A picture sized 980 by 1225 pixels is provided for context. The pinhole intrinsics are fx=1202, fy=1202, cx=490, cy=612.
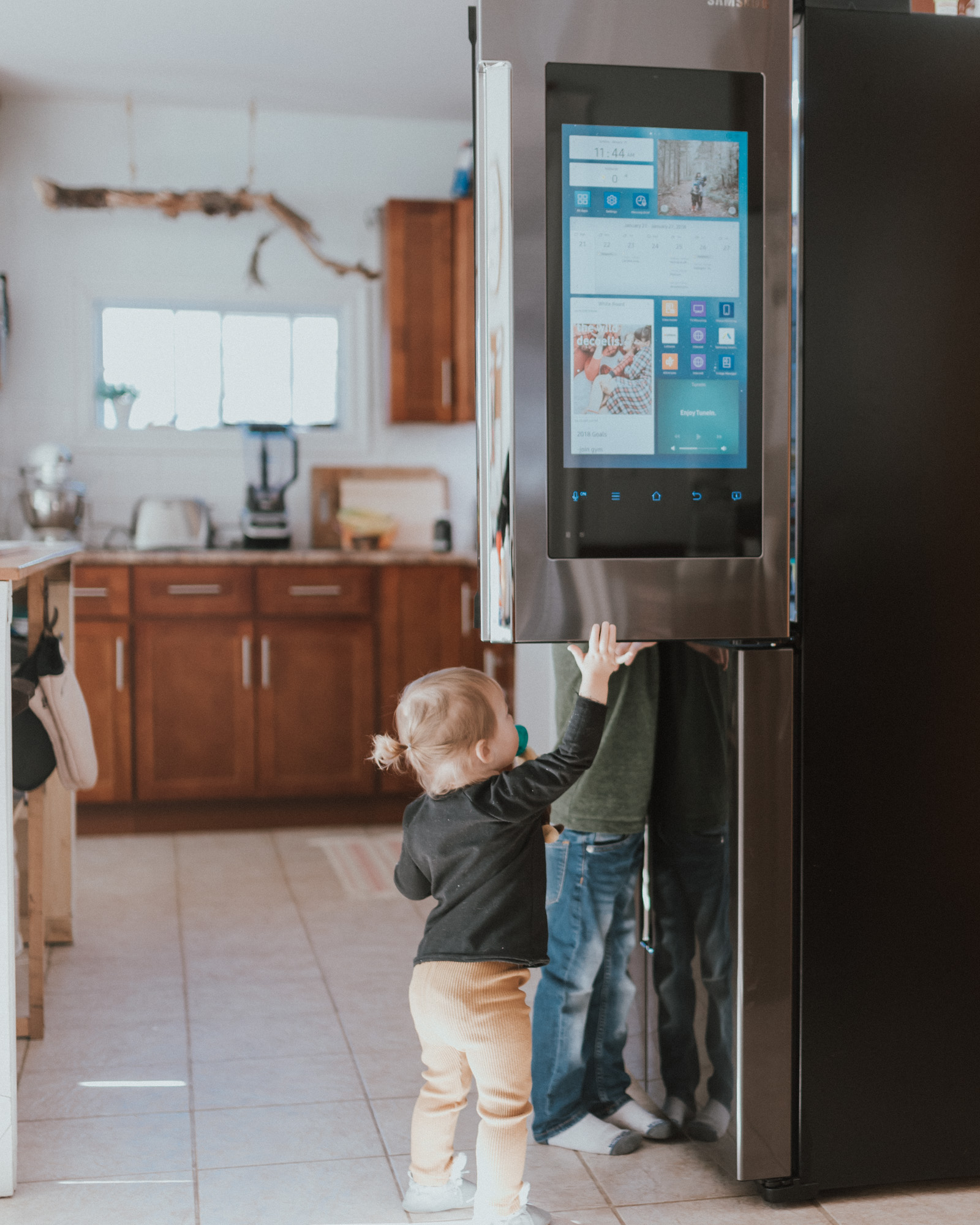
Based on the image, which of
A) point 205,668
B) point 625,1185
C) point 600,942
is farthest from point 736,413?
point 205,668

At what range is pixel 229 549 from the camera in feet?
14.3

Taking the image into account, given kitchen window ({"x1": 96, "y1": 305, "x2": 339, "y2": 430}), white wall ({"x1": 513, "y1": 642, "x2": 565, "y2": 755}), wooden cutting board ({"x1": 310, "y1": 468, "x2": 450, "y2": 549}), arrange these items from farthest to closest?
wooden cutting board ({"x1": 310, "y1": 468, "x2": 450, "y2": 549}), kitchen window ({"x1": 96, "y1": 305, "x2": 339, "y2": 430}), white wall ({"x1": 513, "y1": 642, "x2": 565, "y2": 755})

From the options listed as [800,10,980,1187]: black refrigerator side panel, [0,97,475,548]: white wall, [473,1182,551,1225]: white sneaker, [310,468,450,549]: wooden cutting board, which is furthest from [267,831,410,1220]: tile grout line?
[0,97,475,548]: white wall

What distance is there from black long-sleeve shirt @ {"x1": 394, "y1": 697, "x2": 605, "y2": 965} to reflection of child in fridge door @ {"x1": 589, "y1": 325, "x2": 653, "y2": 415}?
1.24ft

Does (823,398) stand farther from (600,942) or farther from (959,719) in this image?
(600,942)

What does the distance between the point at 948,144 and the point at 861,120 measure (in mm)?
131

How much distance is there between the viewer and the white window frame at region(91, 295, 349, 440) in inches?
176

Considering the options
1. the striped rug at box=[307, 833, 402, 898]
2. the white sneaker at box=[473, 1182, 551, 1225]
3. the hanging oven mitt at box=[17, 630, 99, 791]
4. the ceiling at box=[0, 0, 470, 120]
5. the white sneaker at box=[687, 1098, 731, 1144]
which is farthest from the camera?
the ceiling at box=[0, 0, 470, 120]

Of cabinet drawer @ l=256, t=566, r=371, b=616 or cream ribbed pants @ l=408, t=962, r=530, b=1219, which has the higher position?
cabinet drawer @ l=256, t=566, r=371, b=616

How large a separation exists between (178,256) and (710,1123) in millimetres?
3747

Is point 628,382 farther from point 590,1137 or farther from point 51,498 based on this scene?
point 51,498

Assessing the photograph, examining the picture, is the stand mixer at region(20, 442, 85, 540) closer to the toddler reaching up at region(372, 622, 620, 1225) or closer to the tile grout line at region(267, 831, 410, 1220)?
the tile grout line at region(267, 831, 410, 1220)

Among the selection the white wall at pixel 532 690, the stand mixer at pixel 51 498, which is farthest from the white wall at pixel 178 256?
the white wall at pixel 532 690

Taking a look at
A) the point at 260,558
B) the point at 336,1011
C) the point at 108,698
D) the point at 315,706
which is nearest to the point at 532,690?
the point at 315,706
